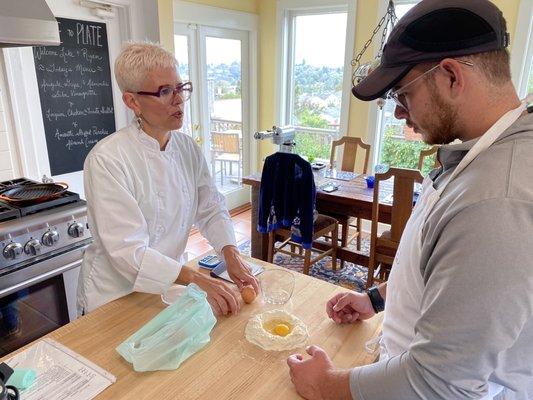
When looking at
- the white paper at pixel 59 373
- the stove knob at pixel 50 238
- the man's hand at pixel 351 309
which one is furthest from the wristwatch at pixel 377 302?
the stove knob at pixel 50 238

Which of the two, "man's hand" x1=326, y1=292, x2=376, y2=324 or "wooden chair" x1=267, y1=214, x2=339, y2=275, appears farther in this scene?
"wooden chair" x1=267, y1=214, x2=339, y2=275

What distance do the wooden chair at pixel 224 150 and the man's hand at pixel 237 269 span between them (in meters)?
3.07

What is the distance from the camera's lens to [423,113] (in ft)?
2.38

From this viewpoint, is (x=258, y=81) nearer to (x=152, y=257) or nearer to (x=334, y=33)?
(x=334, y=33)

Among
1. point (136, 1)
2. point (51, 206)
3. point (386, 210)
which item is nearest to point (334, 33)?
point (136, 1)

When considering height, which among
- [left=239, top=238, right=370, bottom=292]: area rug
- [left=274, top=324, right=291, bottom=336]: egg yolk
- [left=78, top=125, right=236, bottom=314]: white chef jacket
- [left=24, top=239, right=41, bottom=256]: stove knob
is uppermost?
[left=78, top=125, right=236, bottom=314]: white chef jacket

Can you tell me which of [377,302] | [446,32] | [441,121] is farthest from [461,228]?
[377,302]

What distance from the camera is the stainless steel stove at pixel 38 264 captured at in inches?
63.9

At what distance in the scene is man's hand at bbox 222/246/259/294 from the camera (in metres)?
1.23

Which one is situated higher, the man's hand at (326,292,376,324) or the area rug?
the man's hand at (326,292,376,324)

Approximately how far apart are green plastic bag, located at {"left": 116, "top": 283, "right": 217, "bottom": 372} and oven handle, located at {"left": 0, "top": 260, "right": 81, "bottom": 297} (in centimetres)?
101

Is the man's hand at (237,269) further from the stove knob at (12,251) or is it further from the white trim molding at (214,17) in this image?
the white trim molding at (214,17)

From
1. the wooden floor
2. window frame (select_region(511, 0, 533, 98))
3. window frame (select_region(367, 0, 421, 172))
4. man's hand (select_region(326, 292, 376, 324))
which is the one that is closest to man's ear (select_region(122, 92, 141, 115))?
man's hand (select_region(326, 292, 376, 324))

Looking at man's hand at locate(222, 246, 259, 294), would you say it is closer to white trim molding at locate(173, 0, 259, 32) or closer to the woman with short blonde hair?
the woman with short blonde hair
